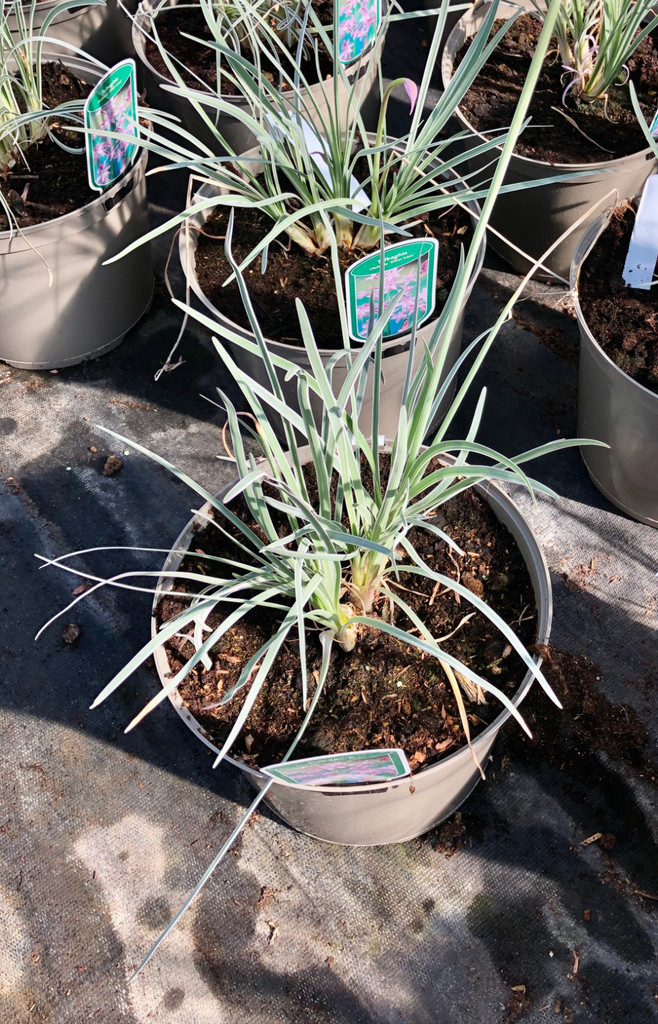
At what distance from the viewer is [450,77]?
172 cm

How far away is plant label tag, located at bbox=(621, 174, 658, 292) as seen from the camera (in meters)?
1.30

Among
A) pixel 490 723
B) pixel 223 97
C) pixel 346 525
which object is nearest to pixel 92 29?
pixel 223 97

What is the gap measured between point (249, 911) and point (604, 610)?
2.49 ft

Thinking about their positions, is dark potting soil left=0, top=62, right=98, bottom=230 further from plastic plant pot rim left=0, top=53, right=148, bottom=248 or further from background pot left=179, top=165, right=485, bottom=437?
background pot left=179, top=165, right=485, bottom=437

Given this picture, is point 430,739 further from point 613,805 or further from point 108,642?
point 108,642

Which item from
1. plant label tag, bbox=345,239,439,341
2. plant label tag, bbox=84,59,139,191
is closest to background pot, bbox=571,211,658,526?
plant label tag, bbox=345,239,439,341

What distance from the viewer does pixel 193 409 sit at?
67.0 inches

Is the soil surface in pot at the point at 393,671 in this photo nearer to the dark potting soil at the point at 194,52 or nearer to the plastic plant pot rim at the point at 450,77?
the plastic plant pot rim at the point at 450,77

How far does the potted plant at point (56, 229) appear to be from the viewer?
1494 mm

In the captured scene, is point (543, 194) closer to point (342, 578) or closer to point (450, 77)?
point (450, 77)

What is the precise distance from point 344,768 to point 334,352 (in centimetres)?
64

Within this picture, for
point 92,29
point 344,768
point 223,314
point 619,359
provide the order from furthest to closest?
point 92,29
point 223,314
point 619,359
point 344,768

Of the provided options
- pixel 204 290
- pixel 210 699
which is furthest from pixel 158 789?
pixel 204 290

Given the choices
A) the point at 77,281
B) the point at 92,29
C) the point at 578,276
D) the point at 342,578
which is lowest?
the point at 342,578
